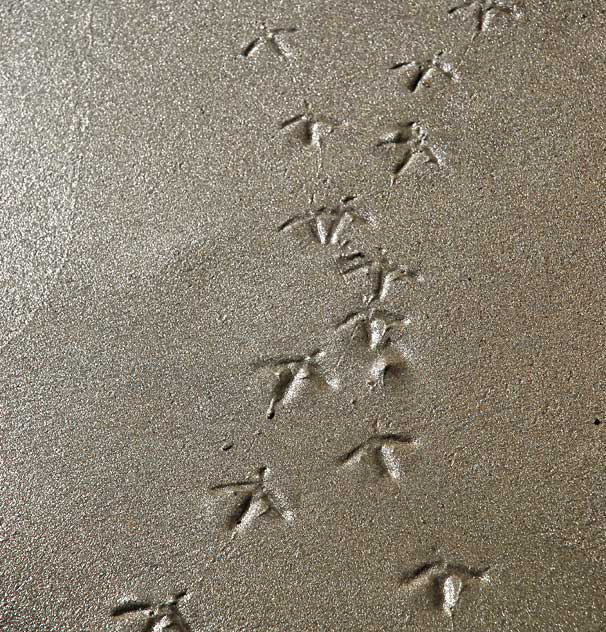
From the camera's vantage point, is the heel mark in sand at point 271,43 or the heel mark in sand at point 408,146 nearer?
the heel mark in sand at point 408,146

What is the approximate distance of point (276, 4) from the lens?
2111 millimetres

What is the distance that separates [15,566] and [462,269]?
4.03ft

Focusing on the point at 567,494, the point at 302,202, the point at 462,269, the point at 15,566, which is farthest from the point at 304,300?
the point at 15,566

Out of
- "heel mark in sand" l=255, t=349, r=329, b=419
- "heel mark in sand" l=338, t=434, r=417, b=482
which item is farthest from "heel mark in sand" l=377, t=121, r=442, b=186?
"heel mark in sand" l=338, t=434, r=417, b=482

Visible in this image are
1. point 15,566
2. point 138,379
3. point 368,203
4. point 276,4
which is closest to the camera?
point 15,566

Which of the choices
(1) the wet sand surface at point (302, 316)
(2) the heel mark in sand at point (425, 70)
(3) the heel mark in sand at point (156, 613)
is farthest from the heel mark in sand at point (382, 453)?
(2) the heel mark in sand at point (425, 70)

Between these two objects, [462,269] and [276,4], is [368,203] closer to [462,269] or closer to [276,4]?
[462,269]

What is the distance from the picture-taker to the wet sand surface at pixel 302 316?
164 centimetres

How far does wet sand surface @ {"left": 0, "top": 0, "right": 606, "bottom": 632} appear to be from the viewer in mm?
1641

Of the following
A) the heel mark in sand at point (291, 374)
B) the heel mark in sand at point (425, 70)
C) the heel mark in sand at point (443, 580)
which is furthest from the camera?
the heel mark in sand at point (425, 70)

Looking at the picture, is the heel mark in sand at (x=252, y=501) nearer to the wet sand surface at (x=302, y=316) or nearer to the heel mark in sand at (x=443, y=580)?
the wet sand surface at (x=302, y=316)

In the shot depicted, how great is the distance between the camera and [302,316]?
184cm

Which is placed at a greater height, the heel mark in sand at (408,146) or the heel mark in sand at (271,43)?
the heel mark in sand at (271,43)

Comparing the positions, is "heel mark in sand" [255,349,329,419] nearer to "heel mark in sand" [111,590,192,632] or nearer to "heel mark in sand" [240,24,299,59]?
"heel mark in sand" [111,590,192,632]
